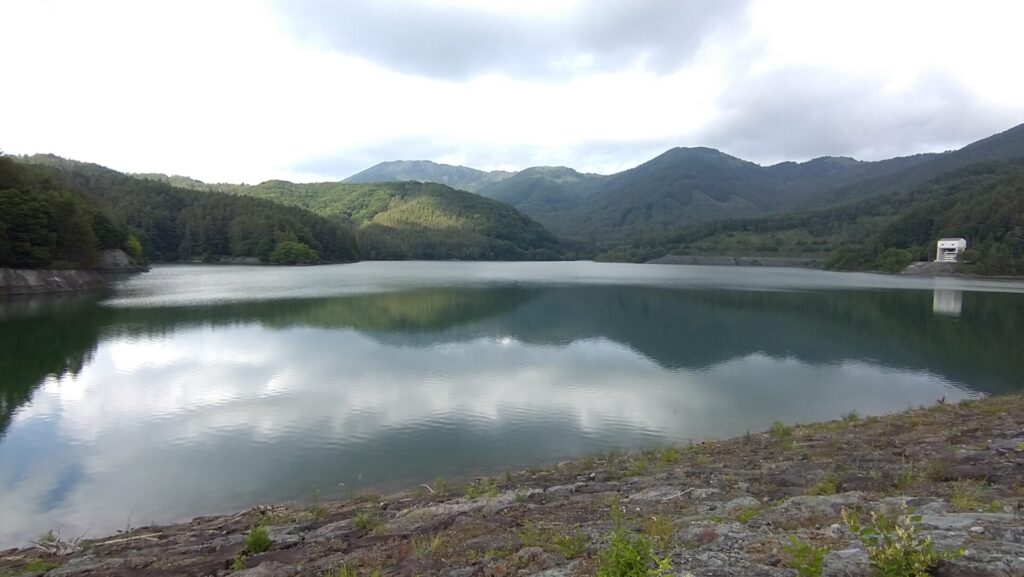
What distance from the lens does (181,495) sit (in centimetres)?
1071

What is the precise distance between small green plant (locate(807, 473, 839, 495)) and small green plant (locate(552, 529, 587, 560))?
384 cm

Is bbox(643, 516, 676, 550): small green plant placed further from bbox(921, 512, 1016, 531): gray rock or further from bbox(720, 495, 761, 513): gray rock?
bbox(921, 512, 1016, 531): gray rock

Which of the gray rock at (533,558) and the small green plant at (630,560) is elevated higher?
the small green plant at (630,560)

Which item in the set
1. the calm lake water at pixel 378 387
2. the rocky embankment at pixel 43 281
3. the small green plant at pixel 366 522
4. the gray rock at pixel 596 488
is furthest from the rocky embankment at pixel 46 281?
the gray rock at pixel 596 488

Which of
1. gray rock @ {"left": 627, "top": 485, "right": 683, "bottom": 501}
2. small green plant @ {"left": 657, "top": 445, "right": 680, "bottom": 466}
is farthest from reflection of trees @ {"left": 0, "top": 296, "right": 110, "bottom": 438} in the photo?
small green plant @ {"left": 657, "top": 445, "right": 680, "bottom": 466}

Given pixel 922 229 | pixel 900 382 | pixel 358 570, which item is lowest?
pixel 900 382

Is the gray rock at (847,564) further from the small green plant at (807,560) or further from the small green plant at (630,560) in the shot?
the small green plant at (630,560)

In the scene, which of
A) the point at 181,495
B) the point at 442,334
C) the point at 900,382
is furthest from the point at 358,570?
the point at 442,334

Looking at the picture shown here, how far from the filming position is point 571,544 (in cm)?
565

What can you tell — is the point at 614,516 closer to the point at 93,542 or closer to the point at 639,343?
the point at 93,542

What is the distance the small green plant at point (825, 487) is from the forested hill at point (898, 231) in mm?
119498

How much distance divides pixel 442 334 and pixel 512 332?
170 inches

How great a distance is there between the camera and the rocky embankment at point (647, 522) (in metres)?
4.82

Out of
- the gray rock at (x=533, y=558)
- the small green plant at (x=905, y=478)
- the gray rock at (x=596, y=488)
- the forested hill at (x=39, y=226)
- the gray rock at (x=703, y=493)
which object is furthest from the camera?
the forested hill at (x=39, y=226)
